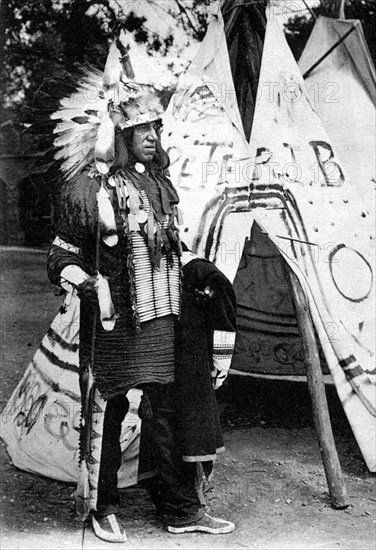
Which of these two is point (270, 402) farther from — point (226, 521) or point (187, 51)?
point (187, 51)

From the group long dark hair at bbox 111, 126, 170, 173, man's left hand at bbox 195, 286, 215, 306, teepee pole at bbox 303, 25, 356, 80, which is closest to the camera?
long dark hair at bbox 111, 126, 170, 173

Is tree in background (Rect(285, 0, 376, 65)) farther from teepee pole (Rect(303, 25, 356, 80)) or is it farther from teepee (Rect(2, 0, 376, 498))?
teepee (Rect(2, 0, 376, 498))

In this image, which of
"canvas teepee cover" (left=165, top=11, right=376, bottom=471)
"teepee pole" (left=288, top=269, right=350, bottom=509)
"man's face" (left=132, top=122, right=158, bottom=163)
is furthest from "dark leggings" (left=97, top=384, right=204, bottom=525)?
"man's face" (left=132, top=122, right=158, bottom=163)

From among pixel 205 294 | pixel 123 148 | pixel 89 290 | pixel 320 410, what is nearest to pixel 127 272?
pixel 89 290

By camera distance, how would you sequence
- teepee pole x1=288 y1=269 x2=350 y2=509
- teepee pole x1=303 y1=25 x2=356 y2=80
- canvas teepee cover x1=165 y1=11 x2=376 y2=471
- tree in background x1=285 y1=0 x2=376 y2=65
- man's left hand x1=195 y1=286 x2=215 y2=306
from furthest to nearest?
tree in background x1=285 y1=0 x2=376 y2=65 < teepee pole x1=303 y1=25 x2=356 y2=80 < canvas teepee cover x1=165 y1=11 x2=376 y2=471 < teepee pole x1=288 y1=269 x2=350 y2=509 < man's left hand x1=195 y1=286 x2=215 y2=306

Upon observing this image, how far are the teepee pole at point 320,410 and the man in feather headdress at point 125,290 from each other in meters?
0.80

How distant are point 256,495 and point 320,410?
0.62 m

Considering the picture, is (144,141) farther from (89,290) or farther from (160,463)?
(160,463)

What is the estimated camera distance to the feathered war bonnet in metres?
3.50

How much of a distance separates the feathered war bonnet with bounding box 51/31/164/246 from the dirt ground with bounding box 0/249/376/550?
4.84 ft

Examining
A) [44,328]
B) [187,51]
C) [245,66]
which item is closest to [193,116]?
[245,66]

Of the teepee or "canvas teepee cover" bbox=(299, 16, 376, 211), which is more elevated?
"canvas teepee cover" bbox=(299, 16, 376, 211)

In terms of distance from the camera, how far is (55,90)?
12.1ft

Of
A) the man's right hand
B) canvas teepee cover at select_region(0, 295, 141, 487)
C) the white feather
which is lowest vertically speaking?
canvas teepee cover at select_region(0, 295, 141, 487)
